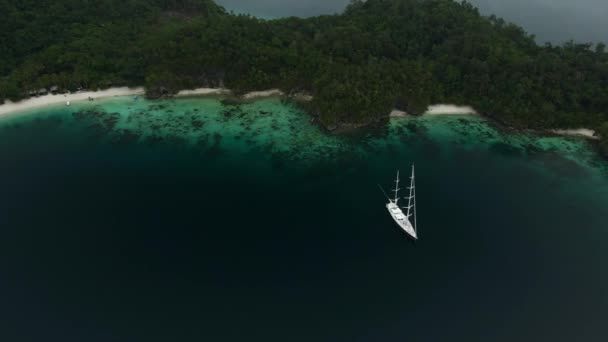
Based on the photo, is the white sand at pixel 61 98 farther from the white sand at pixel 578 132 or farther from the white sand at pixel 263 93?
the white sand at pixel 578 132

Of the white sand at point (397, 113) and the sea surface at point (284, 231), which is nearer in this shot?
the sea surface at point (284, 231)

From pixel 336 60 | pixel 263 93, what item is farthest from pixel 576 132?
pixel 263 93

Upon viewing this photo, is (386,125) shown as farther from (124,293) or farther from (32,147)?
(32,147)

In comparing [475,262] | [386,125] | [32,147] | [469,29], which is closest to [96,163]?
[32,147]

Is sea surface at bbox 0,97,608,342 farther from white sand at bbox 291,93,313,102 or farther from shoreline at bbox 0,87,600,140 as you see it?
white sand at bbox 291,93,313,102

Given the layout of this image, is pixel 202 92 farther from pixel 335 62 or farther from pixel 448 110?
pixel 448 110

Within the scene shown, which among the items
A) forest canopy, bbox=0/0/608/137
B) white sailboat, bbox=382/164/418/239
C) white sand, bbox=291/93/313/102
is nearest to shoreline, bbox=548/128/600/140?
forest canopy, bbox=0/0/608/137

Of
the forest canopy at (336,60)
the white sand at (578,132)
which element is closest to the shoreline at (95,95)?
the forest canopy at (336,60)
